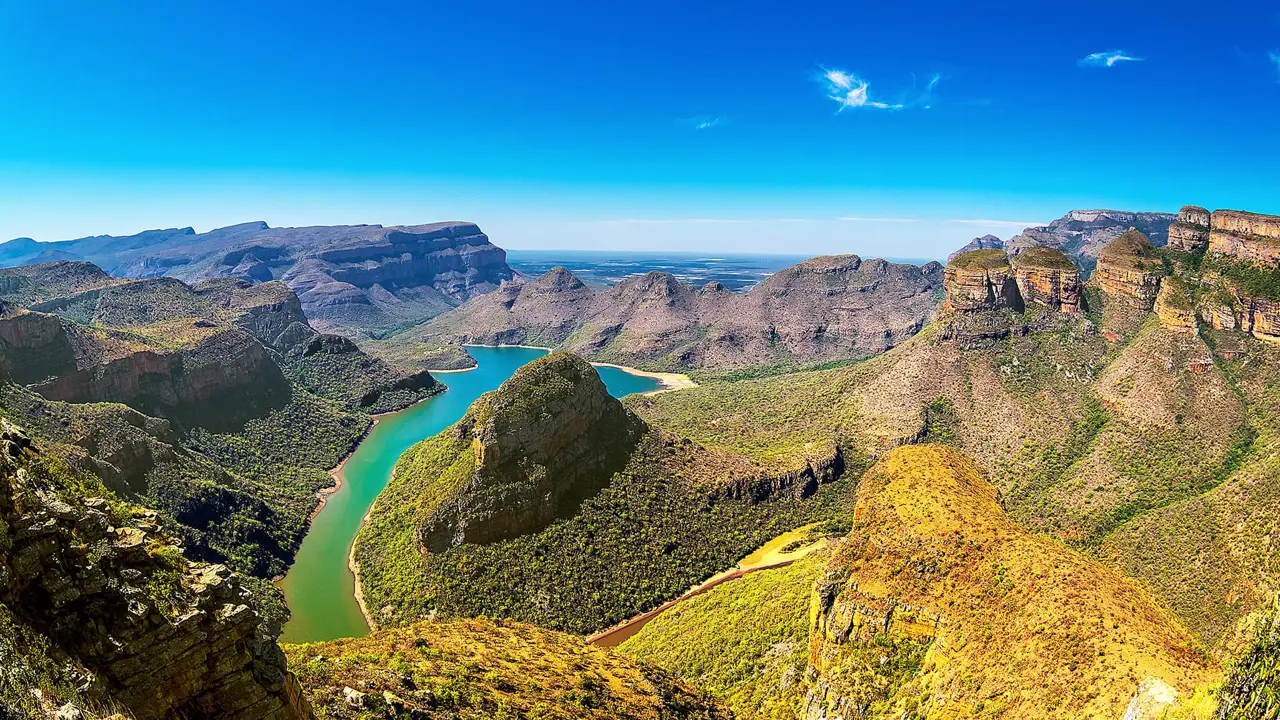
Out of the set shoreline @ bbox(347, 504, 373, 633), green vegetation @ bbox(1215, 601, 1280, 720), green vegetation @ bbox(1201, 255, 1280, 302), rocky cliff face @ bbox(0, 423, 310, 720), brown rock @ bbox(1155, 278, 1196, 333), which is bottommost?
shoreline @ bbox(347, 504, 373, 633)

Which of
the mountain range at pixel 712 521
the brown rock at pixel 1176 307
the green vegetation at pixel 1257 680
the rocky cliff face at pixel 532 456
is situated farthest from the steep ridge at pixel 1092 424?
the green vegetation at pixel 1257 680

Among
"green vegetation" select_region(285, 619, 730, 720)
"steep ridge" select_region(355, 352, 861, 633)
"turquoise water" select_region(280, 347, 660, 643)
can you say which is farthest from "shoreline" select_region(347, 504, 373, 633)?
"green vegetation" select_region(285, 619, 730, 720)

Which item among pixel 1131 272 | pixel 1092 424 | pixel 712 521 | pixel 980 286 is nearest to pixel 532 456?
pixel 712 521

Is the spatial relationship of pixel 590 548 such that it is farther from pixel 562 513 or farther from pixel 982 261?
pixel 982 261

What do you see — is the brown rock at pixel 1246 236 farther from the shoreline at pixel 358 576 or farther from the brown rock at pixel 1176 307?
the shoreline at pixel 358 576

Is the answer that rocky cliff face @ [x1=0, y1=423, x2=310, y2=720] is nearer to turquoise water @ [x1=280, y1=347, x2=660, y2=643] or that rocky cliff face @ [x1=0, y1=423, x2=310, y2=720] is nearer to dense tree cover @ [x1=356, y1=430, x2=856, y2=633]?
dense tree cover @ [x1=356, y1=430, x2=856, y2=633]

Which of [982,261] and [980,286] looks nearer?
[980,286]
